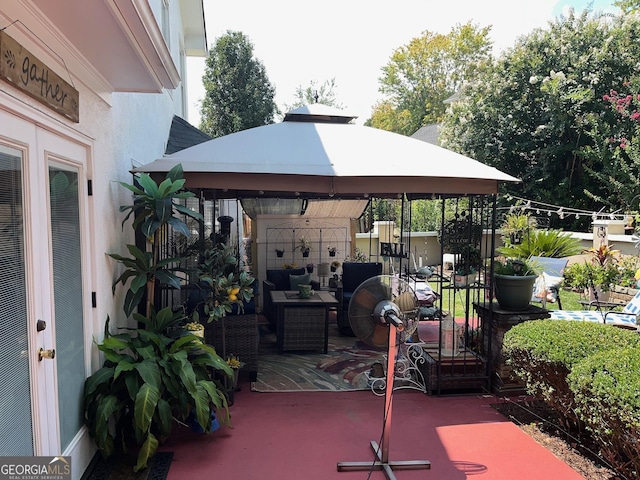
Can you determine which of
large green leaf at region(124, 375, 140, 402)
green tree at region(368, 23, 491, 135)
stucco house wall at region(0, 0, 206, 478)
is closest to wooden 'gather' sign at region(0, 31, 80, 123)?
stucco house wall at region(0, 0, 206, 478)

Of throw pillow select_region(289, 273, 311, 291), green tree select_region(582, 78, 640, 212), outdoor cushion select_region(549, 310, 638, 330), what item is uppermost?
green tree select_region(582, 78, 640, 212)

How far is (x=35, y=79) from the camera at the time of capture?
2229 mm

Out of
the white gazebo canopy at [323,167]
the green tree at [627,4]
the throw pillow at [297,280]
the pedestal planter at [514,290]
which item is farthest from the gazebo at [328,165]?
the green tree at [627,4]

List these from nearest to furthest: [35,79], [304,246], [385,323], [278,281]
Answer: [35,79] < [385,323] < [278,281] < [304,246]

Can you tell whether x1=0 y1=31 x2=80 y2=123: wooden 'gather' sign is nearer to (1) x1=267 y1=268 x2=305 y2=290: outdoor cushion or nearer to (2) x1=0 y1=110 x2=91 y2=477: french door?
(2) x1=0 y1=110 x2=91 y2=477: french door

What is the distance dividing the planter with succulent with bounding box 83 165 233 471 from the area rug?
3.66ft

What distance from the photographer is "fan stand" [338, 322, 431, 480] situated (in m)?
3.07

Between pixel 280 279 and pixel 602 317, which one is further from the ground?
pixel 280 279

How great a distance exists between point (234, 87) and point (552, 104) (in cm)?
→ 1165

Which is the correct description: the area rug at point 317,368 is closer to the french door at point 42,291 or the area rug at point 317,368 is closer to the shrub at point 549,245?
the french door at point 42,291

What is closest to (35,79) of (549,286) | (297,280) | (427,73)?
(297,280)

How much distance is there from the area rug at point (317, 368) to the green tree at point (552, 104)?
444 inches

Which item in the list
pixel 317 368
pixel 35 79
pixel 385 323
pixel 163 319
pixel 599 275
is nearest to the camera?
pixel 35 79

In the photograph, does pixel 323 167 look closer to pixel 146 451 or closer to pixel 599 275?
pixel 146 451
